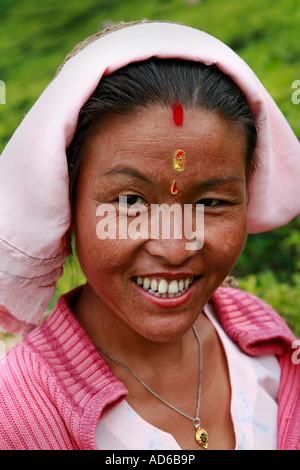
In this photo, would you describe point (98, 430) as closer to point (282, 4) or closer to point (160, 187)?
point (160, 187)

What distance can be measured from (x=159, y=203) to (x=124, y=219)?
0.12 meters

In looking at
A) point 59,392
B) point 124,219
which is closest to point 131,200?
point 124,219

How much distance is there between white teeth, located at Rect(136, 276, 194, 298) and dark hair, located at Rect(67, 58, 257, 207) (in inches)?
15.7

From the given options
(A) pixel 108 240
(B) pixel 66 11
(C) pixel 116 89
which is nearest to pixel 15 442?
(A) pixel 108 240

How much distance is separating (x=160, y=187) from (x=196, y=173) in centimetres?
12

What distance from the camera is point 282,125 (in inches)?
89.5

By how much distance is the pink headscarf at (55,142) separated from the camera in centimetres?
185

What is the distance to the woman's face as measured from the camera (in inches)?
72.6

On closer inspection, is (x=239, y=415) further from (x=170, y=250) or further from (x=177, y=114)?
(x=177, y=114)

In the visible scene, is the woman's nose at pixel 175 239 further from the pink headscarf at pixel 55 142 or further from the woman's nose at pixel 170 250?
the pink headscarf at pixel 55 142

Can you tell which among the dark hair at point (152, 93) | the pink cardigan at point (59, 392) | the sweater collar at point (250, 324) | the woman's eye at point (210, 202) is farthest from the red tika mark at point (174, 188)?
the sweater collar at point (250, 324)

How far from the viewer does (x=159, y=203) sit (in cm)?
189

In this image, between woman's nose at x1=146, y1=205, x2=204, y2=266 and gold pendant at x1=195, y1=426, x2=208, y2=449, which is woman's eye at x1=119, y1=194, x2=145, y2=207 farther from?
gold pendant at x1=195, y1=426, x2=208, y2=449

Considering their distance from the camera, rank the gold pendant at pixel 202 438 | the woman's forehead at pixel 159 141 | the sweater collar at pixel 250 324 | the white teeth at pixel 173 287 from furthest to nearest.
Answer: the sweater collar at pixel 250 324 < the gold pendant at pixel 202 438 < the white teeth at pixel 173 287 < the woman's forehead at pixel 159 141
